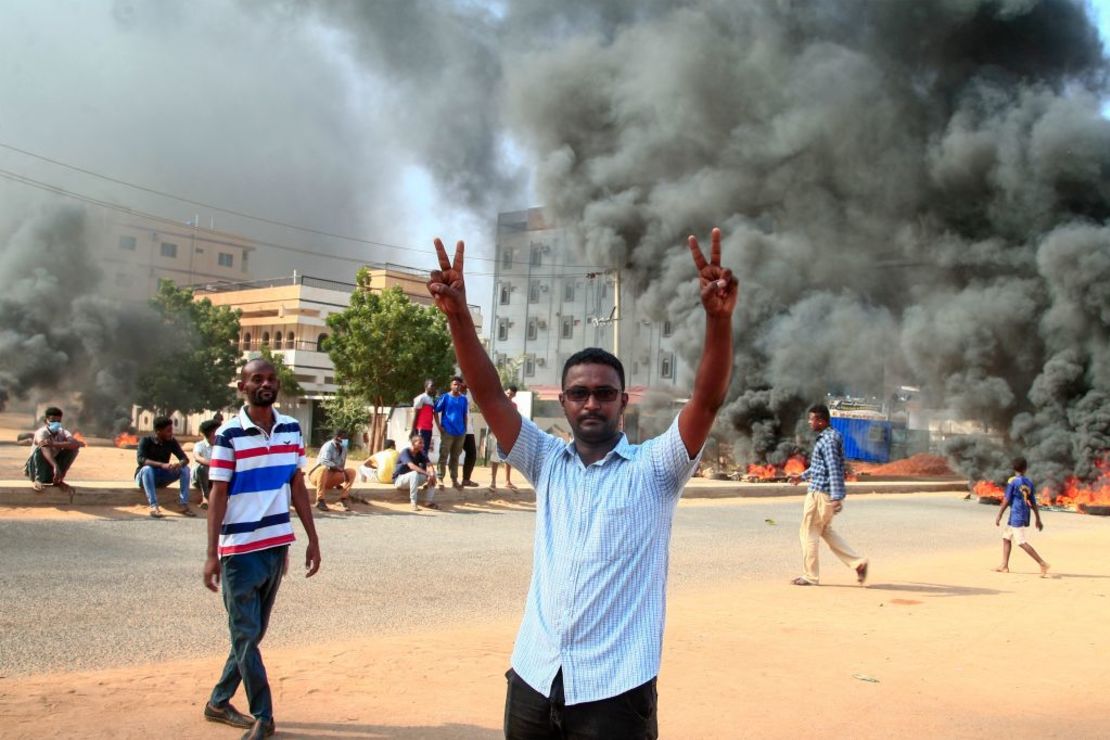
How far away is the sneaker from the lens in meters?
3.89

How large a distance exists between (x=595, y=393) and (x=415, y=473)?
10.7 metres

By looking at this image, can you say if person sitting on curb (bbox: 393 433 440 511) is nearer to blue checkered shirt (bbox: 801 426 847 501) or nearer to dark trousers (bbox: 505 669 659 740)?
blue checkered shirt (bbox: 801 426 847 501)

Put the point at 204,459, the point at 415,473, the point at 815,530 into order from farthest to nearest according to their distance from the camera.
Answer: the point at 415,473, the point at 204,459, the point at 815,530

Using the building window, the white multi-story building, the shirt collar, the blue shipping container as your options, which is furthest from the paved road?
the building window

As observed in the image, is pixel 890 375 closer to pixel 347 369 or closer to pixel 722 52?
pixel 722 52

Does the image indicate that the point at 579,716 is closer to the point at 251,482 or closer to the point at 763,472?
the point at 251,482

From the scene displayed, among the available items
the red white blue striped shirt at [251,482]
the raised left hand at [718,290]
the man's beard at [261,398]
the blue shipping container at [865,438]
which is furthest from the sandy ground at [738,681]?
the blue shipping container at [865,438]

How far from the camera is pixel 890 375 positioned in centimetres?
3788

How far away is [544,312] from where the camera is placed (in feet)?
211

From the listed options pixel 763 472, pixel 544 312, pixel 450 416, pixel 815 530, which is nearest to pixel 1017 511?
pixel 815 530

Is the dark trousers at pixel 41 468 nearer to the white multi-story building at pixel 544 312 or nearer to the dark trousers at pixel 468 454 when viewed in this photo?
the dark trousers at pixel 468 454

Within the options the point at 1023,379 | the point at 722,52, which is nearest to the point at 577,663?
the point at 1023,379

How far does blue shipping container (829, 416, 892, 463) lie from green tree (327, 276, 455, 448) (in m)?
→ 14.5

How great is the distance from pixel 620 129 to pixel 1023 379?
18636 mm
